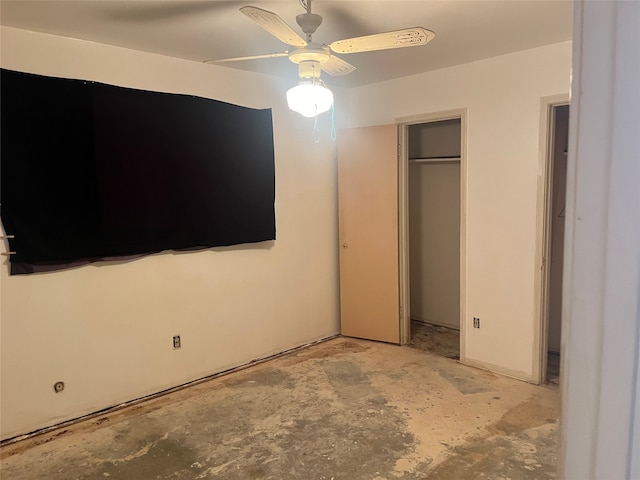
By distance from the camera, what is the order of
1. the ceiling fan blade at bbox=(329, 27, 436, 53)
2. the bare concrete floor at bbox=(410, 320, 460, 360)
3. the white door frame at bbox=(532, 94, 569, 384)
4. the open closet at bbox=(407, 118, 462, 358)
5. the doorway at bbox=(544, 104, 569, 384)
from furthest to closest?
1. the open closet at bbox=(407, 118, 462, 358)
2. the bare concrete floor at bbox=(410, 320, 460, 360)
3. the doorway at bbox=(544, 104, 569, 384)
4. the white door frame at bbox=(532, 94, 569, 384)
5. the ceiling fan blade at bbox=(329, 27, 436, 53)

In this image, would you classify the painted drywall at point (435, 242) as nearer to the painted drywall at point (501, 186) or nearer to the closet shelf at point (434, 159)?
the closet shelf at point (434, 159)

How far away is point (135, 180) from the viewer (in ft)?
10.6

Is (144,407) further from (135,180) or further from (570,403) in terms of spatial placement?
(570,403)

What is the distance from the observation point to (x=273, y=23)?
201 cm

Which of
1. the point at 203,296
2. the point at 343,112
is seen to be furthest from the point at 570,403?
the point at 343,112

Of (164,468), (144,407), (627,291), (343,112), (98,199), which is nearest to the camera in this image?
(627,291)

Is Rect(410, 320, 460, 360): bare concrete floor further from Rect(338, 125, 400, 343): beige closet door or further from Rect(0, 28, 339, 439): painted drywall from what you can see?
Rect(0, 28, 339, 439): painted drywall

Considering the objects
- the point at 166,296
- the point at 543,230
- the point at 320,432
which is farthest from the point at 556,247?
the point at 166,296

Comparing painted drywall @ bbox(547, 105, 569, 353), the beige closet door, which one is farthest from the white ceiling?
the beige closet door

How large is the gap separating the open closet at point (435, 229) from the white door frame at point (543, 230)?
1.15m

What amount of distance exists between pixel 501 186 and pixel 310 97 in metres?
2.03

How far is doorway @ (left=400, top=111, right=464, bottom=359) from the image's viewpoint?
479 cm

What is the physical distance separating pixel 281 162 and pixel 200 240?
42.6 inches

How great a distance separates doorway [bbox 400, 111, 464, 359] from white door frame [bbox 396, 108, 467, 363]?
0.05 metres
